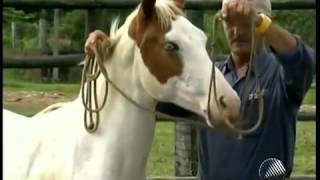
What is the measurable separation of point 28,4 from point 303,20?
19.4 ft

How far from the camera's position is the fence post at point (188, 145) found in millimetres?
4645

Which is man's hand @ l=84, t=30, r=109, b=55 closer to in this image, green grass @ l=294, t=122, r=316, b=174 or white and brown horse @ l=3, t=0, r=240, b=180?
white and brown horse @ l=3, t=0, r=240, b=180

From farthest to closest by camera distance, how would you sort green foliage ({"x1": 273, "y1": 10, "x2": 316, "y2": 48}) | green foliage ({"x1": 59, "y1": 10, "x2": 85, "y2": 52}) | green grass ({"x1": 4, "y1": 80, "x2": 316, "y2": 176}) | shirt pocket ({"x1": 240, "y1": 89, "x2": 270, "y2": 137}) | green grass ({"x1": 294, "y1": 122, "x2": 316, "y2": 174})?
green foliage ({"x1": 273, "y1": 10, "x2": 316, "y2": 48}), green foliage ({"x1": 59, "y1": 10, "x2": 85, "y2": 52}), green grass ({"x1": 294, "y1": 122, "x2": 316, "y2": 174}), green grass ({"x1": 4, "y1": 80, "x2": 316, "y2": 176}), shirt pocket ({"x1": 240, "y1": 89, "x2": 270, "y2": 137})

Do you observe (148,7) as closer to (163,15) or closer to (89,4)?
(163,15)

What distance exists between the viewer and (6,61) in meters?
4.51

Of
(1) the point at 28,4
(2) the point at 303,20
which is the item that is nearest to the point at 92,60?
(1) the point at 28,4

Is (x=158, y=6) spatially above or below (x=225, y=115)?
above

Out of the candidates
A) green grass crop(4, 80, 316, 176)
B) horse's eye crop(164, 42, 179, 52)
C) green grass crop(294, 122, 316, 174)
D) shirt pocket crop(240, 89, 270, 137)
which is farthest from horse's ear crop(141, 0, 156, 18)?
green grass crop(294, 122, 316, 174)

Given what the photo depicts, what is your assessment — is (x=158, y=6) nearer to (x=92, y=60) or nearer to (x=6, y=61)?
A: (x=92, y=60)

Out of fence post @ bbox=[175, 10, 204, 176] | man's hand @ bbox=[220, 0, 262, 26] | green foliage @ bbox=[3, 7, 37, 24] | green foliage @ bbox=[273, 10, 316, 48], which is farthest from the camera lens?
green foliage @ bbox=[273, 10, 316, 48]

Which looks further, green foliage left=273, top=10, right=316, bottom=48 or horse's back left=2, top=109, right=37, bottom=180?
green foliage left=273, top=10, right=316, bottom=48

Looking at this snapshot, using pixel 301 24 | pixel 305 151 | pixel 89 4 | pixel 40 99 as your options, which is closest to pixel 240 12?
pixel 89 4

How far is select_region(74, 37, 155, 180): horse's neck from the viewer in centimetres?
284

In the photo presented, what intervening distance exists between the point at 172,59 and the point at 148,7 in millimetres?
185
